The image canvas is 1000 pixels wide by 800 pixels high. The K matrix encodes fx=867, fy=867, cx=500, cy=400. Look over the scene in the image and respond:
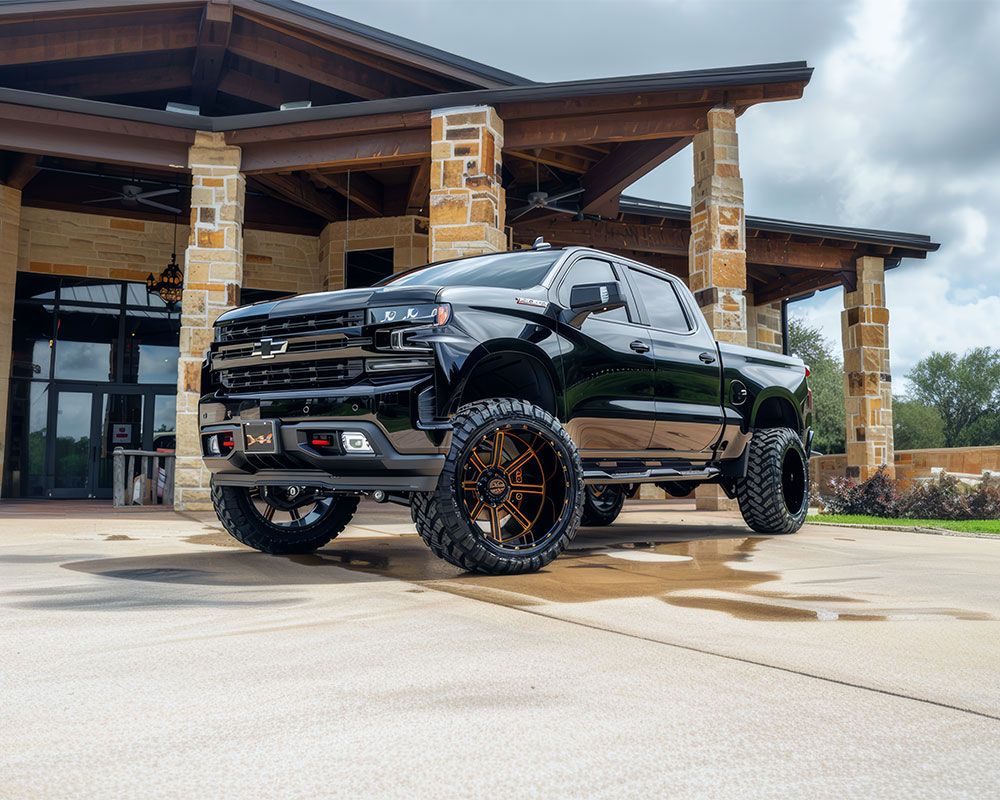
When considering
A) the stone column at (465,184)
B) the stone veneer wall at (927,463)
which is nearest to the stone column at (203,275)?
the stone column at (465,184)

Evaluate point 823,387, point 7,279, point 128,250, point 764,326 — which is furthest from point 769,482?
point 823,387

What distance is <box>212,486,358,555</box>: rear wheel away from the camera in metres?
5.69

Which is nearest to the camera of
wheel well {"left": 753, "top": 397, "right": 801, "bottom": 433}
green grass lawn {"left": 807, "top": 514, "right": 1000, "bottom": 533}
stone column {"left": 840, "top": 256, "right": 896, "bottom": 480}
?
wheel well {"left": 753, "top": 397, "right": 801, "bottom": 433}

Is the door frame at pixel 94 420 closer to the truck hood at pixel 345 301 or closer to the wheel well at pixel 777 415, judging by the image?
the wheel well at pixel 777 415

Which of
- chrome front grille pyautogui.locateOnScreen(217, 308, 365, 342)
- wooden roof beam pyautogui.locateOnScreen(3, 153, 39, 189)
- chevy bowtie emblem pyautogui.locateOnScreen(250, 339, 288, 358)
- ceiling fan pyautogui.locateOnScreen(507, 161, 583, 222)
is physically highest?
wooden roof beam pyautogui.locateOnScreen(3, 153, 39, 189)

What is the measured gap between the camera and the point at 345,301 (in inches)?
186

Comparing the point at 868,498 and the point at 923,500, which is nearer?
the point at 923,500

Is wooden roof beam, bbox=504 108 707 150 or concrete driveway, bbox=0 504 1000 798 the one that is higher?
wooden roof beam, bbox=504 108 707 150

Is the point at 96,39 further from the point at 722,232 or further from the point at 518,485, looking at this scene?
the point at 518,485

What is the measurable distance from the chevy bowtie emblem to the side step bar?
2002 millimetres

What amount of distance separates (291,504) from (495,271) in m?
2.08

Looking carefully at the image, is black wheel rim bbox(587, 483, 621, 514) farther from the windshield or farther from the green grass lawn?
the windshield

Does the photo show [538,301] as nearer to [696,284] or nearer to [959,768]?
[959,768]

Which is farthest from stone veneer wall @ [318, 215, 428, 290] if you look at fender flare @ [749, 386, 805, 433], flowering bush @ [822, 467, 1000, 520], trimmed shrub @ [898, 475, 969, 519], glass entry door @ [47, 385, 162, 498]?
fender flare @ [749, 386, 805, 433]
